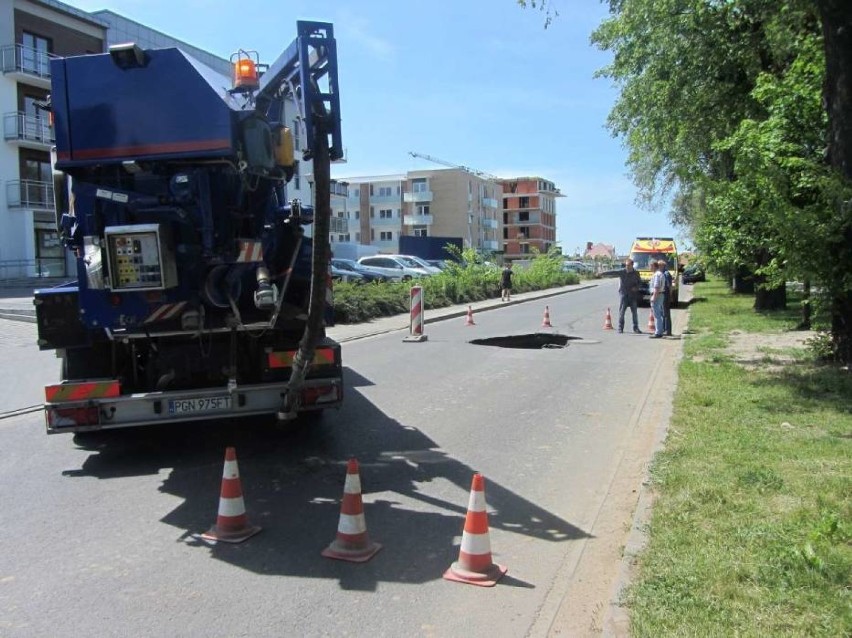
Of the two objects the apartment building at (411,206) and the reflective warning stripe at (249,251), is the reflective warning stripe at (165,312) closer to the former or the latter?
the reflective warning stripe at (249,251)

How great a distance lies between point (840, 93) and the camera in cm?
899

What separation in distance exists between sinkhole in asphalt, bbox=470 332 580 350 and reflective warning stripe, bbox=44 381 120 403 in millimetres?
10288

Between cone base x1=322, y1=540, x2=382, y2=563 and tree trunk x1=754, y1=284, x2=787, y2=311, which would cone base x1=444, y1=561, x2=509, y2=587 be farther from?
tree trunk x1=754, y1=284, x2=787, y2=311

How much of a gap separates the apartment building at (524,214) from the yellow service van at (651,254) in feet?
323

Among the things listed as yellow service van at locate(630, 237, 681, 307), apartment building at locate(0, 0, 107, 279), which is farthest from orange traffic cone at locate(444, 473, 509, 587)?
apartment building at locate(0, 0, 107, 279)

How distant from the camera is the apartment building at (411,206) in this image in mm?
102500

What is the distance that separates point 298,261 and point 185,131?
5.38ft

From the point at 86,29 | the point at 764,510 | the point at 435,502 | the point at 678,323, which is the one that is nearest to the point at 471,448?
the point at 435,502

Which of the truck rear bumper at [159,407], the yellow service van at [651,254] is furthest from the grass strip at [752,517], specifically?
the yellow service van at [651,254]

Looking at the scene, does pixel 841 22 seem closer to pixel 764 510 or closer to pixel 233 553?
pixel 764 510

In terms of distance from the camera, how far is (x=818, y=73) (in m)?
10.7

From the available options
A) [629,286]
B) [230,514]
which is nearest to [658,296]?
[629,286]

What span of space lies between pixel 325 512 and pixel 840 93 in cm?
841

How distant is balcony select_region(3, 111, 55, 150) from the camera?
112ft
